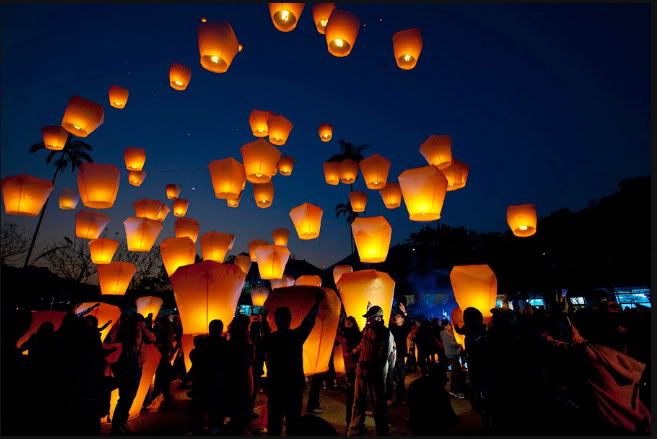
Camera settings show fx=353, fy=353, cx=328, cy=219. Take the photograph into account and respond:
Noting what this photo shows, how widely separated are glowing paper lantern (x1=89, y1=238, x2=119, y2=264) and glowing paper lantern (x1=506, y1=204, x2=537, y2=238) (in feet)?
34.0

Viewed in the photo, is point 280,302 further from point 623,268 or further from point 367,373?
point 623,268

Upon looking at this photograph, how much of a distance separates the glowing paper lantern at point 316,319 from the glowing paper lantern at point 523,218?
6.37 meters

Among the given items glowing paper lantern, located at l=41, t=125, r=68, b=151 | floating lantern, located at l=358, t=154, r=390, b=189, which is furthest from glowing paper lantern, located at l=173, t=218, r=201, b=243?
floating lantern, located at l=358, t=154, r=390, b=189

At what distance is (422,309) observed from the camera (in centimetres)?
2450

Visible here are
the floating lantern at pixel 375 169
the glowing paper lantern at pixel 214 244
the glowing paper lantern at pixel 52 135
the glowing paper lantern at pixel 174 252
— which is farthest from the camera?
the glowing paper lantern at pixel 214 244

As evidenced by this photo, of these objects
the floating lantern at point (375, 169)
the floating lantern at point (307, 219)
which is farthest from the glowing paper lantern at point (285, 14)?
the floating lantern at point (307, 219)

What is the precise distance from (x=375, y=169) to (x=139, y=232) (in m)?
6.10

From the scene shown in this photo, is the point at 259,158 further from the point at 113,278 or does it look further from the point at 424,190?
the point at 113,278

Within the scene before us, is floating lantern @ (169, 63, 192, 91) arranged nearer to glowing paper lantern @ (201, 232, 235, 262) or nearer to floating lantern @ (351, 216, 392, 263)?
glowing paper lantern @ (201, 232, 235, 262)

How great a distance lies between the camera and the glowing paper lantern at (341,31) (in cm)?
601

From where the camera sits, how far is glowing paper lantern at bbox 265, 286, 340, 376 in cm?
468

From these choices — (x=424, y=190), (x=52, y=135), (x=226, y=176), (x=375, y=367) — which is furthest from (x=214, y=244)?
(x=375, y=367)

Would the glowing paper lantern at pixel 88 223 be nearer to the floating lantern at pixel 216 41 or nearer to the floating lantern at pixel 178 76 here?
the floating lantern at pixel 178 76

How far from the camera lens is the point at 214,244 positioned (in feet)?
31.2
